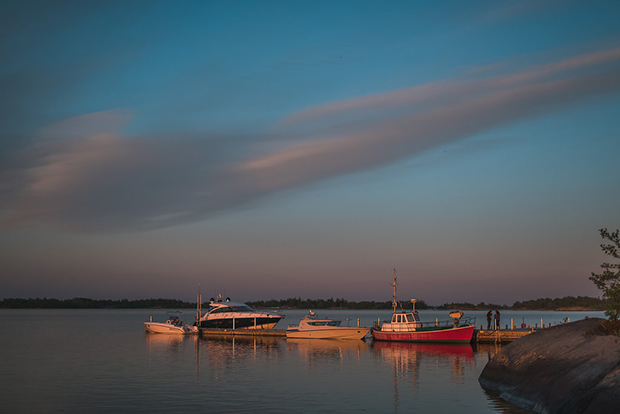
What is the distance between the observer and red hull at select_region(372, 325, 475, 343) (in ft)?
186

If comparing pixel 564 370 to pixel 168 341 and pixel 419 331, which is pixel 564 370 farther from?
pixel 168 341

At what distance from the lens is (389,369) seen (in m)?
39.9

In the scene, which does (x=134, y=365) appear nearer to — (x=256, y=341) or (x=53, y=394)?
(x=53, y=394)

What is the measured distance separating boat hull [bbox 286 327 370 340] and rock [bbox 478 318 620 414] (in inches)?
1407

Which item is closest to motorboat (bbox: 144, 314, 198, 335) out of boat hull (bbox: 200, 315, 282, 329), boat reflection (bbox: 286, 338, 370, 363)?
boat hull (bbox: 200, 315, 282, 329)

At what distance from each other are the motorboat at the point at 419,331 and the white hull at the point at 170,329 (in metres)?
25.8

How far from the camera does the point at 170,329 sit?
79.3 meters

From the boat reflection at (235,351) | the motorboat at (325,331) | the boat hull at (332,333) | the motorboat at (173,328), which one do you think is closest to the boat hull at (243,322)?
the motorboat at (173,328)

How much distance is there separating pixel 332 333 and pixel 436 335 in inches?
534

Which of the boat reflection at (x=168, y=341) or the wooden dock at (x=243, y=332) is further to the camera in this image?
the wooden dock at (x=243, y=332)

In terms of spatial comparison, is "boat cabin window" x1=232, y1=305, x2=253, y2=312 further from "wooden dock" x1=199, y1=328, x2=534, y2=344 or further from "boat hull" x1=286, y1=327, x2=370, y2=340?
"boat hull" x1=286, y1=327, x2=370, y2=340

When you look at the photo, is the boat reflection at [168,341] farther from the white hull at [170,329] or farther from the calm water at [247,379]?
the calm water at [247,379]

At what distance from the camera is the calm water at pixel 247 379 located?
26.1 m

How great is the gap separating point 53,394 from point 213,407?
30.9 feet
